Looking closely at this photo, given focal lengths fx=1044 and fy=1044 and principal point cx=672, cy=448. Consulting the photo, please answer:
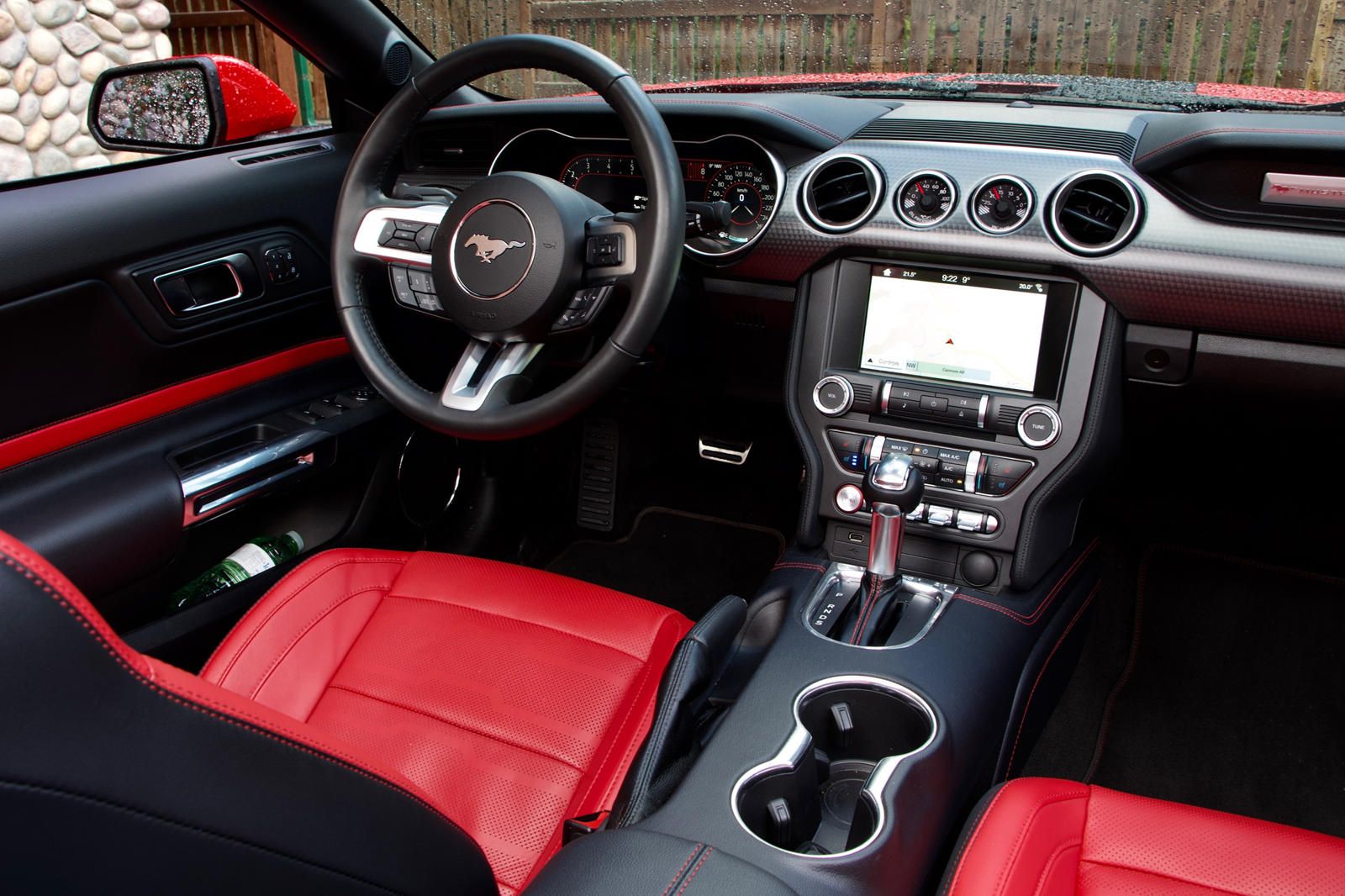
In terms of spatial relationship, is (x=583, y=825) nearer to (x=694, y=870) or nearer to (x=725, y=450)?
(x=694, y=870)

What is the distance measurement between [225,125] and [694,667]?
130 centimetres

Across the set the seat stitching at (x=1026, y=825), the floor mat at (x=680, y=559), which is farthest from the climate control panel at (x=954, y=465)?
the floor mat at (x=680, y=559)

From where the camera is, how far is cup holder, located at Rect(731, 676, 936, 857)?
1040mm

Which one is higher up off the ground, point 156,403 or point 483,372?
point 483,372

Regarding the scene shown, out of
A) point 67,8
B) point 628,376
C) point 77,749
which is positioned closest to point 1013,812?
point 77,749

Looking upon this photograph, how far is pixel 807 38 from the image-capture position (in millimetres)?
2342

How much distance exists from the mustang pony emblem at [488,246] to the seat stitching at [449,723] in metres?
0.58

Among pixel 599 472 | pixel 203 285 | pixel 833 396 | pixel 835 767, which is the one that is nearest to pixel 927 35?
pixel 833 396

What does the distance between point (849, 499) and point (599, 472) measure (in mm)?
900

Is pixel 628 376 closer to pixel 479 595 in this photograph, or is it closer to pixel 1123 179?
pixel 479 595

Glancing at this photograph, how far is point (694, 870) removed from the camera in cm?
86

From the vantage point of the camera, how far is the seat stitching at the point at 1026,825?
99cm

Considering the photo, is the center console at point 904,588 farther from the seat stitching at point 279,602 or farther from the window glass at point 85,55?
the window glass at point 85,55

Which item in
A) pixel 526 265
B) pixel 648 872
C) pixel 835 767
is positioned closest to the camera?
pixel 648 872
